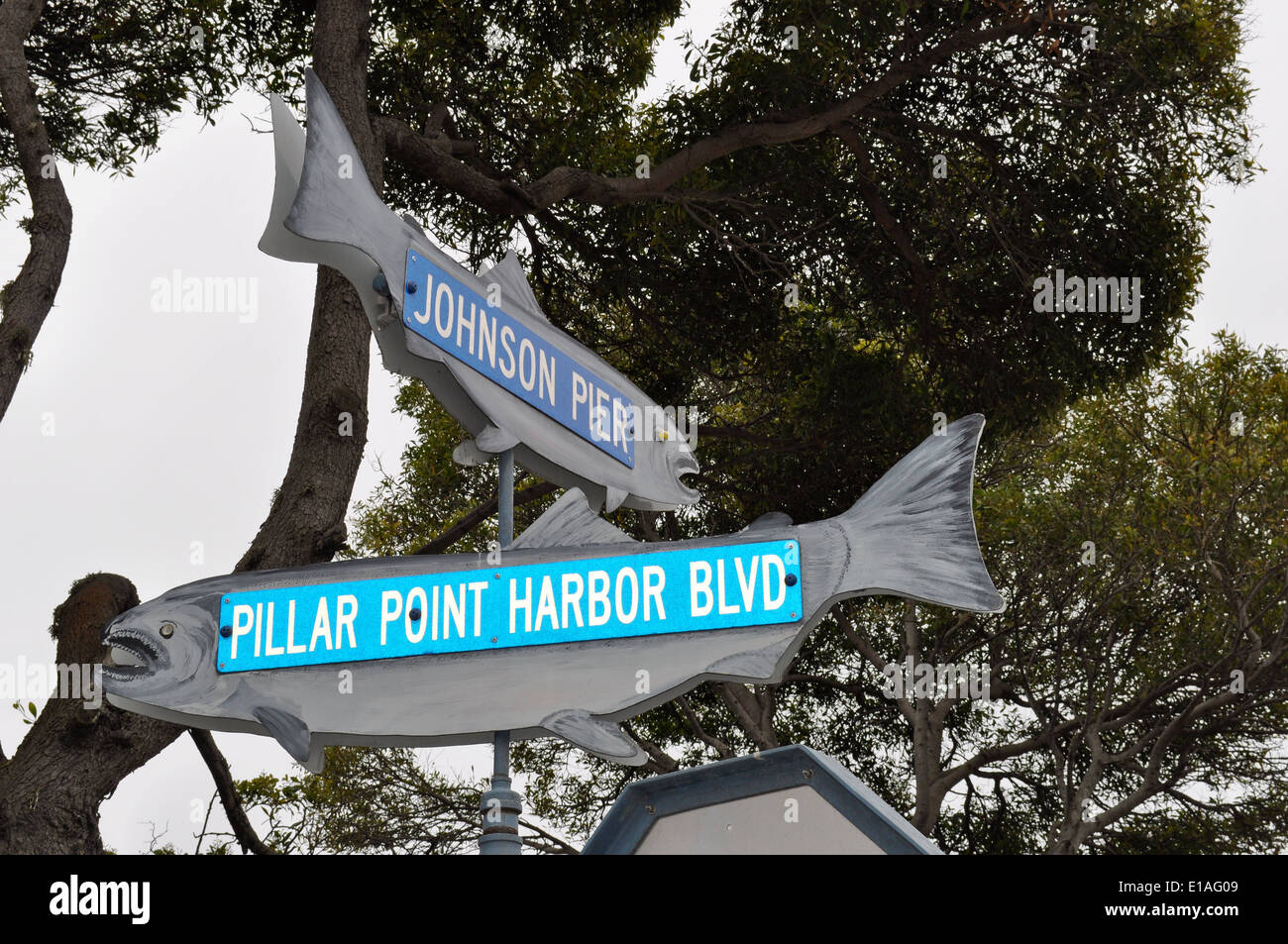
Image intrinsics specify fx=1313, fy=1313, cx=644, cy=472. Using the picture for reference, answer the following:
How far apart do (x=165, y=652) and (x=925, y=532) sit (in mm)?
2119

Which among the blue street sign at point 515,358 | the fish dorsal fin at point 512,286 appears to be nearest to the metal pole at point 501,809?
the blue street sign at point 515,358

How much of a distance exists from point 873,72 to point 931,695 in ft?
20.5

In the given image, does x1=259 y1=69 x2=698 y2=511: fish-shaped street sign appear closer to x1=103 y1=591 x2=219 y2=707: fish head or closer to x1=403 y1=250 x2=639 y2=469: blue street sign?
x1=403 y1=250 x2=639 y2=469: blue street sign

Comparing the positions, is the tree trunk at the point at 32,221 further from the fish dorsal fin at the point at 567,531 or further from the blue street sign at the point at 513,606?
the fish dorsal fin at the point at 567,531

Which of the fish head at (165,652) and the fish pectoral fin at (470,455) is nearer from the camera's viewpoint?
the fish head at (165,652)

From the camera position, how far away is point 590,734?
11.7ft

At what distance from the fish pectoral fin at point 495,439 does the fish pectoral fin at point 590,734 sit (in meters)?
0.90

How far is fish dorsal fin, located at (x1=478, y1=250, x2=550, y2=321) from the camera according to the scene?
439cm

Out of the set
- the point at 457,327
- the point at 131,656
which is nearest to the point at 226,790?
the point at 131,656

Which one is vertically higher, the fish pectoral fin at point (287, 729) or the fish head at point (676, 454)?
the fish head at point (676, 454)

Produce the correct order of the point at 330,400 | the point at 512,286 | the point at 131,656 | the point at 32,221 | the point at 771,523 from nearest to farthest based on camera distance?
the point at 131,656 → the point at 771,523 → the point at 512,286 → the point at 32,221 → the point at 330,400

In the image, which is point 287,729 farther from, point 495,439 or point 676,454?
point 676,454

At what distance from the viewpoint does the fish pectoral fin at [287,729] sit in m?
3.51
